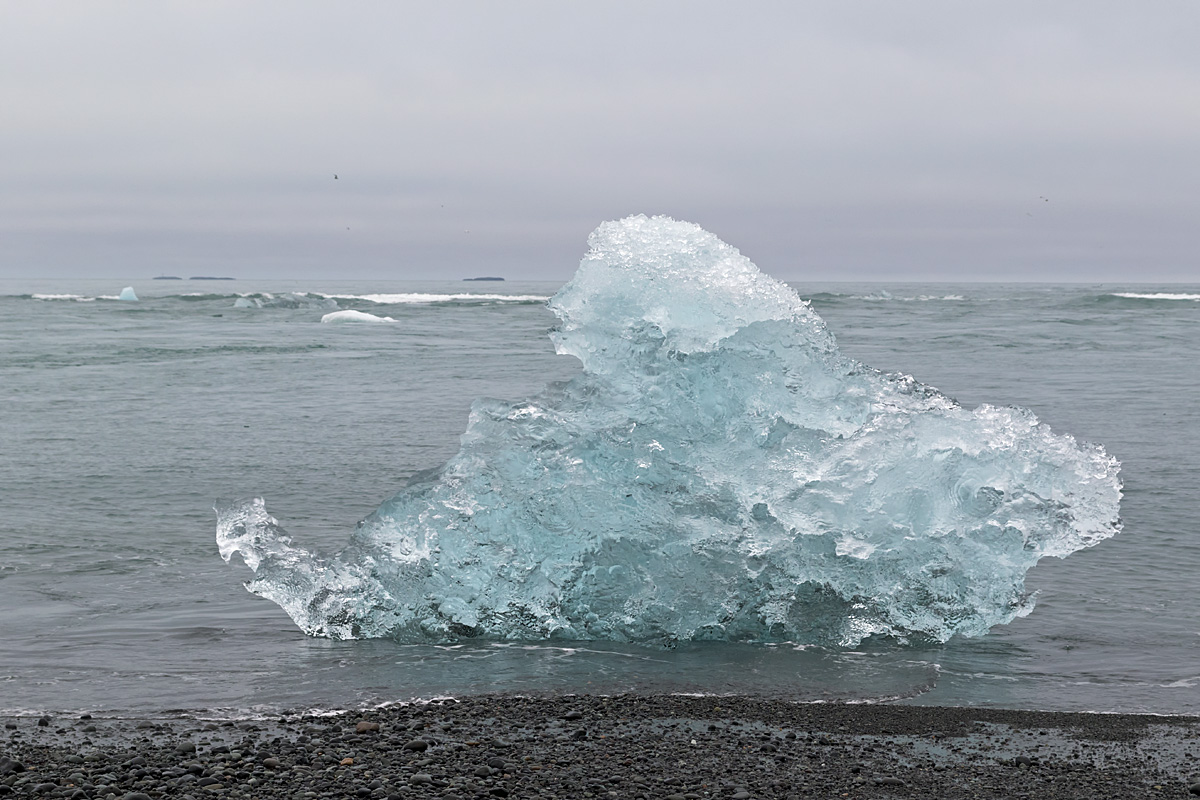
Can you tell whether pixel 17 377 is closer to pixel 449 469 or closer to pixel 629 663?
pixel 449 469

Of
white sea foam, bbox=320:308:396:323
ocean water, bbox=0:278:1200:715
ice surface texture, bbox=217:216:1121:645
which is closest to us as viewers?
ocean water, bbox=0:278:1200:715

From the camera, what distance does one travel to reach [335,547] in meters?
9.37

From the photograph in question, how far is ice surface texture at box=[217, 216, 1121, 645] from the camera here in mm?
7512

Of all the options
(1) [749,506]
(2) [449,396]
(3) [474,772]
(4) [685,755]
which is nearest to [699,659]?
(1) [749,506]

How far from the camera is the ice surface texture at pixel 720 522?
7512 millimetres

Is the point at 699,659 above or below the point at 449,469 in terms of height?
below

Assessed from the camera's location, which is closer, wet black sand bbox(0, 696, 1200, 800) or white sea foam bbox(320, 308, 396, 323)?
wet black sand bbox(0, 696, 1200, 800)

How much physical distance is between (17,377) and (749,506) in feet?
74.4

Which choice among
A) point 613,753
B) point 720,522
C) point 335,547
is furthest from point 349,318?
point 613,753

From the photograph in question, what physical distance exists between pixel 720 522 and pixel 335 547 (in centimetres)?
354

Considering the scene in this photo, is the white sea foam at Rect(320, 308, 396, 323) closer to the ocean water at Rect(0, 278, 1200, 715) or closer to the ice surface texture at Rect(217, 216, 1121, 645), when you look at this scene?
the ocean water at Rect(0, 278, 1200, 715)

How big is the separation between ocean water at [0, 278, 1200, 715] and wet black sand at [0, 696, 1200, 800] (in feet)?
1.34

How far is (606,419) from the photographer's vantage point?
318 inches

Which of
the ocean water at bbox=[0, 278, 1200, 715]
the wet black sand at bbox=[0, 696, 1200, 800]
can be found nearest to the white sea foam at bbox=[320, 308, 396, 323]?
the ocean water at bbox=[0, 278, 1200, 715]
